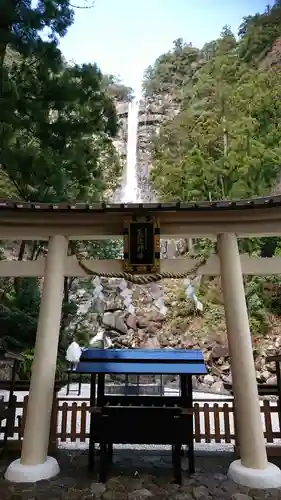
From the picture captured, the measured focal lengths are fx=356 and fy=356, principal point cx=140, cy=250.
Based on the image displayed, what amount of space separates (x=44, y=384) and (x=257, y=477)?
101 inches

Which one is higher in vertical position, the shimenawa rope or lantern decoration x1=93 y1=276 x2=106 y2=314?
lantern decoration x1=93 y1=276 x2=106 y2=314

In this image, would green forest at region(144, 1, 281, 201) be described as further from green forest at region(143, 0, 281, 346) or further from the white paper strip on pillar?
the white paper strip on pillar

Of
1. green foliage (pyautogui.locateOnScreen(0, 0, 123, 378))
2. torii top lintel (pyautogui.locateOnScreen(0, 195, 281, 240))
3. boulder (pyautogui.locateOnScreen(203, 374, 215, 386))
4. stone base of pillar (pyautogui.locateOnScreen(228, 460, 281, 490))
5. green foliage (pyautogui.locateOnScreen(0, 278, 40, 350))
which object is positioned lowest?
stone base of pillar (pyautogui.locateOnScreen(228, 460, 281, 490))

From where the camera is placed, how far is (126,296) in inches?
695

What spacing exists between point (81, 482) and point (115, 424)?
2.32 feet

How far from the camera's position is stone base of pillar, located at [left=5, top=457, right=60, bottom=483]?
152 inches

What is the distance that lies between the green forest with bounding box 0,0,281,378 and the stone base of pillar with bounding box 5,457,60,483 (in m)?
4.80

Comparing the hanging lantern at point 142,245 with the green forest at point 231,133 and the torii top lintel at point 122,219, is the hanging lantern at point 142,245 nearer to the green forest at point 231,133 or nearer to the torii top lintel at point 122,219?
the torii top lintel at point 122,219

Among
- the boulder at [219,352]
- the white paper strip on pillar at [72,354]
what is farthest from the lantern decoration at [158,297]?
the white paper strip on pillar at [72,354]

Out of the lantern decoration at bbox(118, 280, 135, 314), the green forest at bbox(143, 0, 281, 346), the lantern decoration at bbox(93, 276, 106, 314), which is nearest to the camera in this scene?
the green forest at bbox(143, 0, 281, 346)

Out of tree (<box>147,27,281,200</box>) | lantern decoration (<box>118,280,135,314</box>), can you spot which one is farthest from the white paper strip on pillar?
tree (<box>147,27,281,200</box>)

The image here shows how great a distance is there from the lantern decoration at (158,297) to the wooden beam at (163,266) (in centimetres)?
1210

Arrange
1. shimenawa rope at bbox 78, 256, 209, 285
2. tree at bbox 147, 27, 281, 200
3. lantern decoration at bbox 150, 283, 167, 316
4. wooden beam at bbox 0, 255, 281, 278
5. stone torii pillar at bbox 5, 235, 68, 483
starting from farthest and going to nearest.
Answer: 1. lantern decoration at bbox 150, 283, 167, 316
2. tree at bbox 147, 27, 281, 200
3. wooden beam at bbox 0, 255, 281, 278
4. shimenawa rope at bbox 78, 256, 209, 285
5. stone torii pillar at bbox 5, 235, 68, 483

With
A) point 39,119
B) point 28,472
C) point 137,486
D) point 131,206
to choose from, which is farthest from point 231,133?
point 28,472
